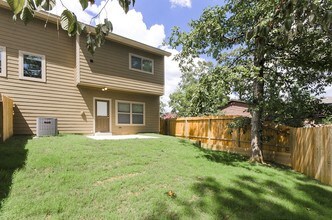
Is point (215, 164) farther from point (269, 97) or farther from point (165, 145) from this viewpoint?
point (269, 97)

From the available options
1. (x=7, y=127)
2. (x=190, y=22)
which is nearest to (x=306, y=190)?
(x=190, y=22)

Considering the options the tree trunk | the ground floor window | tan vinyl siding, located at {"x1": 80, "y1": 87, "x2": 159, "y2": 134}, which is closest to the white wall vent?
tan vinyl siding, located at {"x1": 80, "y1": 87, "x2": 159, "y2": 134}

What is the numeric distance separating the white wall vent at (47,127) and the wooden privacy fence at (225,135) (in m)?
7.50

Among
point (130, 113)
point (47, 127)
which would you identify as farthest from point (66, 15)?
point (130, 113)

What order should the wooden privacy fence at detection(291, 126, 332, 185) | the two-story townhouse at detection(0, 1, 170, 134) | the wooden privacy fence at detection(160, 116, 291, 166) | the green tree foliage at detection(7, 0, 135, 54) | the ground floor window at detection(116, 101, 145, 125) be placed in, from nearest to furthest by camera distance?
1. the green tree foliage at detection(7, 0, 135, 54)
2. the wooden privacy fence at detection(291, 126, 332, 185)
3. the wooden privacy fence at detection(160, 116, 291, 166)
4. the two-story townhouse at detection(0, 1, 170, 134)
5. the ground floor window at detection(116, 101, 145, 125)

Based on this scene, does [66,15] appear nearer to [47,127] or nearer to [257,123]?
[257,123]

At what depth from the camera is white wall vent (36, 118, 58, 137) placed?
31.6 ft

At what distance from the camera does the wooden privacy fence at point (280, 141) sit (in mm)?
6179

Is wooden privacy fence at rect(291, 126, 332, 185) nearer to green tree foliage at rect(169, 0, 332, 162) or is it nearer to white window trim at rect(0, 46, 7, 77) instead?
green tree foliage at rect(169, 0, 332, 162)

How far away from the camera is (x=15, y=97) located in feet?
31.5

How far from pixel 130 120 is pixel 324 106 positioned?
9.57 metres

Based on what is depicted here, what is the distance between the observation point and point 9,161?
5.69m

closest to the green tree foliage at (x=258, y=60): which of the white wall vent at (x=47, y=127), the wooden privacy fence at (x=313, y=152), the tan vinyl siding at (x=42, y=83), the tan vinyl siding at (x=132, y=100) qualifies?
the wooden privacy fence at (x=313, y=152)

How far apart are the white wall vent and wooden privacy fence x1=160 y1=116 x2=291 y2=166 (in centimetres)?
750
